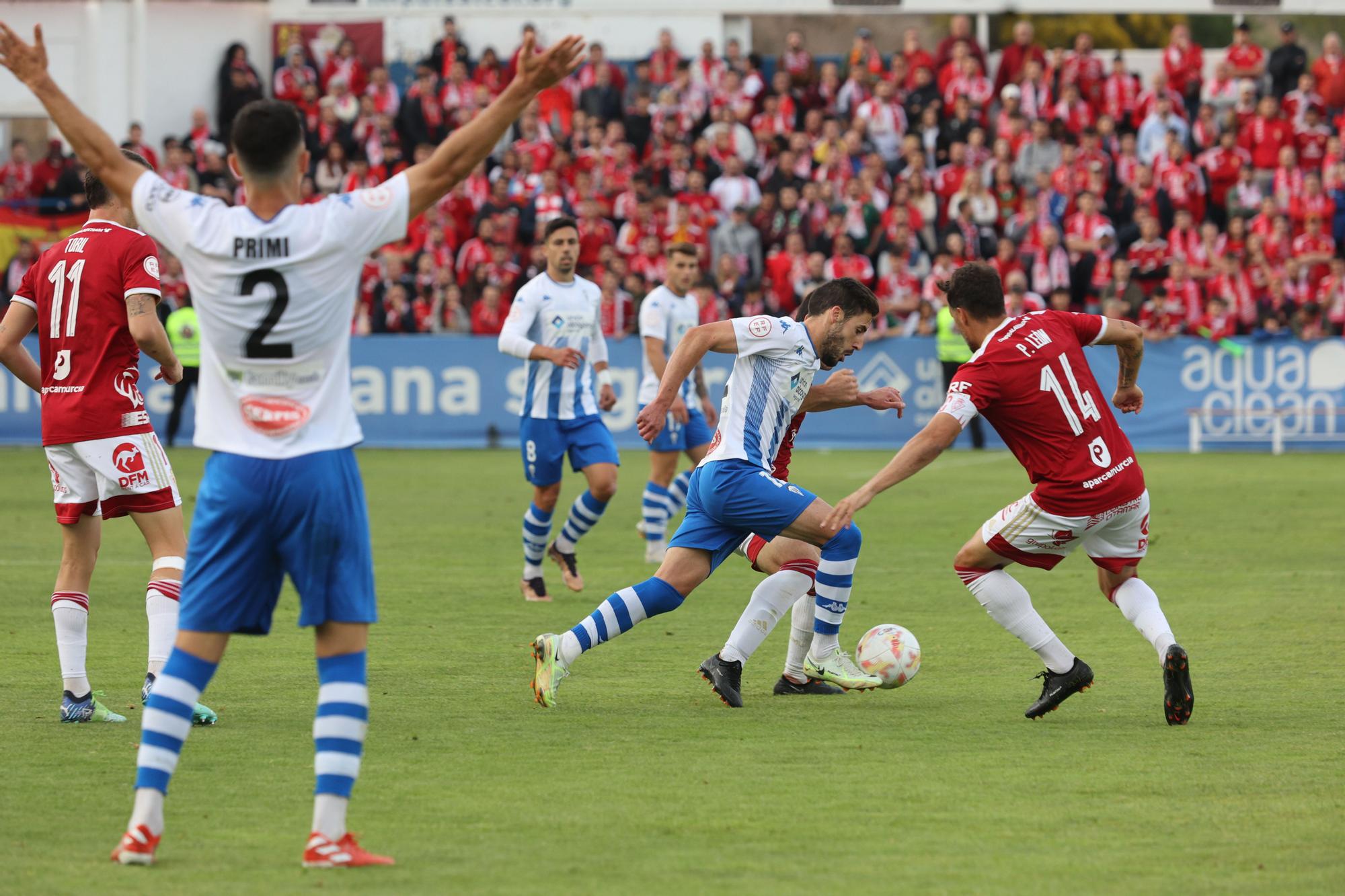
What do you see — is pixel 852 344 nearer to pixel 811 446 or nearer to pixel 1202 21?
pixel 811 446

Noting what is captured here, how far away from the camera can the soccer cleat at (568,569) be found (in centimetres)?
1134

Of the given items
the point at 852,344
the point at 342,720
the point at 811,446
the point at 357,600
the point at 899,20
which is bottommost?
the point at 811,446

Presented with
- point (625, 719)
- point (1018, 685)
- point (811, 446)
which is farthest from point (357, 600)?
point (811, 446)

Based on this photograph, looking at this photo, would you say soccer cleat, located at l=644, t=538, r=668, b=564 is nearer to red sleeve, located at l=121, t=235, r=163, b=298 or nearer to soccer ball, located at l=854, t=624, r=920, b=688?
soccer ball, located at l=854, t=624, r=920, b=688

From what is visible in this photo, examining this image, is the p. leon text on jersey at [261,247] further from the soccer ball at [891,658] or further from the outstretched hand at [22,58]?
the soccer ball at [891,658]

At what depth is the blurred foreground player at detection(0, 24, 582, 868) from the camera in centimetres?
495

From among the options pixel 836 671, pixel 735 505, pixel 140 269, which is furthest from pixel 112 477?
pixel 836 671

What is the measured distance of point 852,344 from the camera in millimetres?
7656

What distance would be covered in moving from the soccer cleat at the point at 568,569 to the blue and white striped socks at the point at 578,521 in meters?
0.03

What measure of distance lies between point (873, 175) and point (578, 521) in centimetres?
1472

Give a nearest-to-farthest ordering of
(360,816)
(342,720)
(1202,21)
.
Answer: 1. (342,720)
2. (360,816)
3. (1202,21)

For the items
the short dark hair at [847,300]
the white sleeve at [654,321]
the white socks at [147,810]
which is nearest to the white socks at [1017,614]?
the short dark hair at [847,300]

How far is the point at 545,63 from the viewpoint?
505 cm

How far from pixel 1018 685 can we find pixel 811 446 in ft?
50.2
